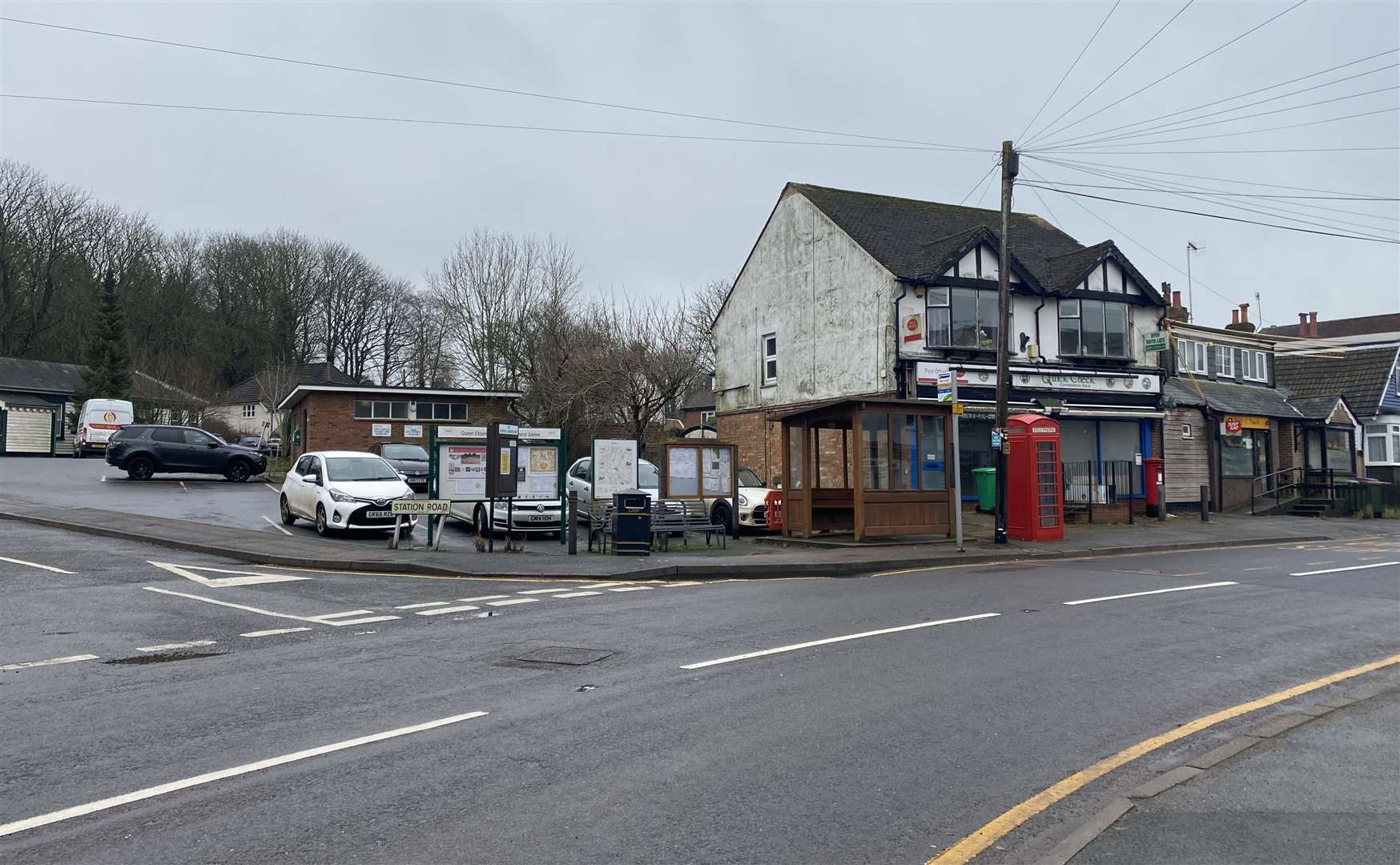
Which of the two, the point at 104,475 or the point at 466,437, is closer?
the point at 466,437

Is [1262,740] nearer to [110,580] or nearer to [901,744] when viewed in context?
[901,744]

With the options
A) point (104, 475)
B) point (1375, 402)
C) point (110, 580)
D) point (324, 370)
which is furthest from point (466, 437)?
point (324, 370)

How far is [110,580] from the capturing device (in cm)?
1327

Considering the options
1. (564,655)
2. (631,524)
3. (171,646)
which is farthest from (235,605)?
(631,524)

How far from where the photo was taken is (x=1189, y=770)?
17.8ft

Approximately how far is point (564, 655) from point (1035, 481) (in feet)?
52.3

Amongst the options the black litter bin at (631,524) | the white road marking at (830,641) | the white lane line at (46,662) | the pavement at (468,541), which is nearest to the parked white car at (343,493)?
→ the pavement at (468,541)

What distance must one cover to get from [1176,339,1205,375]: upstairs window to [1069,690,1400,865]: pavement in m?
30.5

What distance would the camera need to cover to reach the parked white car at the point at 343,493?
19.1 metres

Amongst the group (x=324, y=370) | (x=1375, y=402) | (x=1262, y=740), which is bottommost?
(x=1262, y=740)

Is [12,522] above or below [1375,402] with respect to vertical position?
below

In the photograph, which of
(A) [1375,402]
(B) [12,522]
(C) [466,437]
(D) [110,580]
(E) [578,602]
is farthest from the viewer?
(A) [1375,402]

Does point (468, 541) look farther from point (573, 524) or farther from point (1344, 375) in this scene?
point (1344, 375)

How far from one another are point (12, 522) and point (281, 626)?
13.9m
